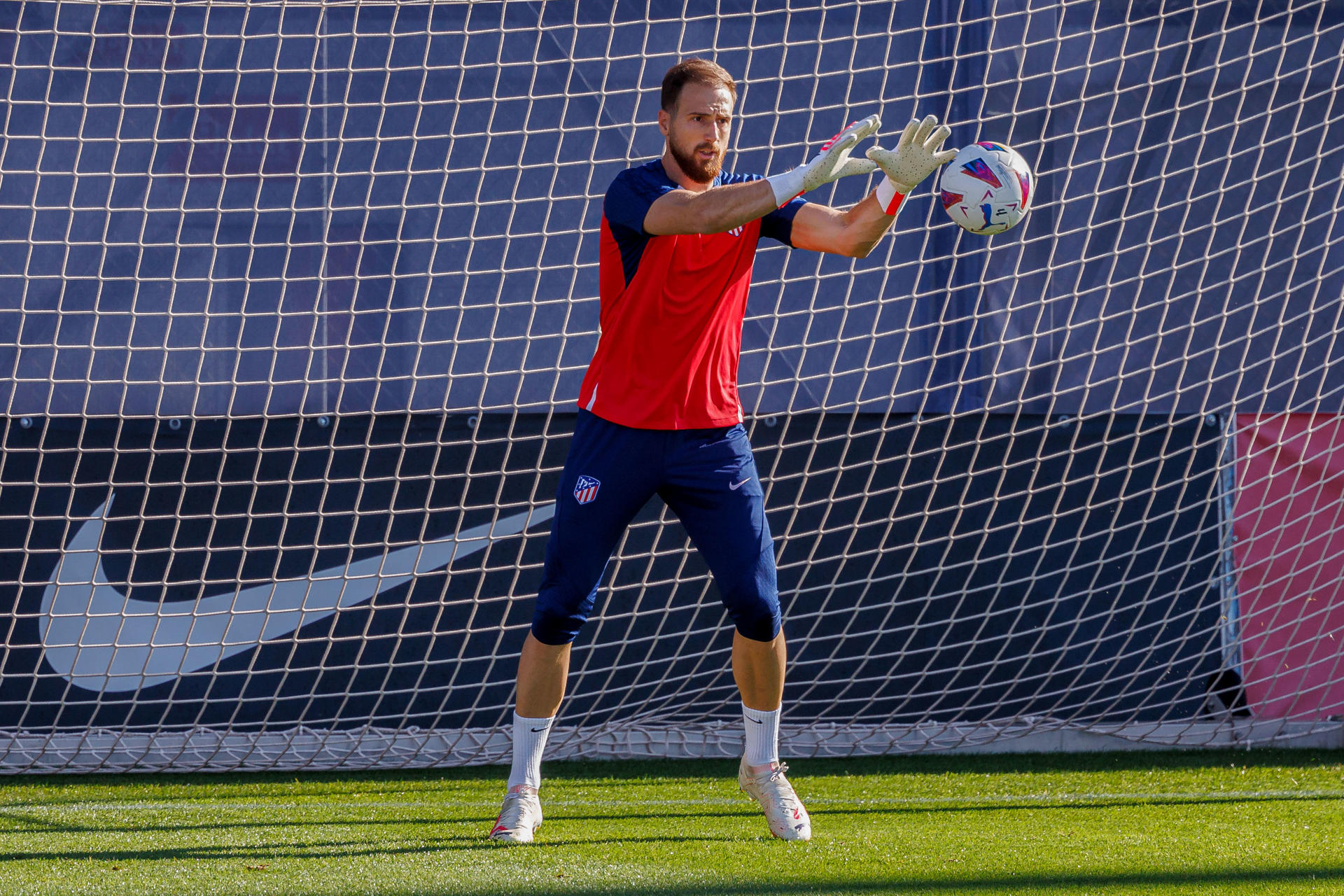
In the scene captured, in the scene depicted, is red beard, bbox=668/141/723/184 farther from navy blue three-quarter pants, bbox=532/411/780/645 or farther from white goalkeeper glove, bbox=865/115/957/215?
navy blue three-quarter pants, bbox=532/411/780/645

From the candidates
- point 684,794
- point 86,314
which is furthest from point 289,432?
point 684,794

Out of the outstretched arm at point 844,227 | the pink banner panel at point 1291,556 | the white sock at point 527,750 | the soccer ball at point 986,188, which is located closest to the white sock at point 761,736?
the white sock at point 527,750

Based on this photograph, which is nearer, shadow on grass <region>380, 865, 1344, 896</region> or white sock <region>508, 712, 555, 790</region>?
shadow on grass <region>380, 865, 1344, 896</region>

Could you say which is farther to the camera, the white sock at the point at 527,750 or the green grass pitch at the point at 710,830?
the white sock at the point at 527,750

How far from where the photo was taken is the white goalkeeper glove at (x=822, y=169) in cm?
239

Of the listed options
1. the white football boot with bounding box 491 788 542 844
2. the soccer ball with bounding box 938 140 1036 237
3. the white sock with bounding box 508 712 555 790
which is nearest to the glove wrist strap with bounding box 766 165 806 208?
the soccer ball with bounding box 938 140 1036 237

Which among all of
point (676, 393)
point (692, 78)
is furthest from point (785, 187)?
point (676, 393)

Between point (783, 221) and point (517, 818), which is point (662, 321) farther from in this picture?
point (517, 818)

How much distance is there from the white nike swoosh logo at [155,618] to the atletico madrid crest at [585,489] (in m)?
1.62

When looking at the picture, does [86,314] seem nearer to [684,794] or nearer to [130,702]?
[130,702]

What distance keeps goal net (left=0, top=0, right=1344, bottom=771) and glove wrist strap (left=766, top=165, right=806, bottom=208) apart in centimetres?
165

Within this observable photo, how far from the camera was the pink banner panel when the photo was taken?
411 centimetres

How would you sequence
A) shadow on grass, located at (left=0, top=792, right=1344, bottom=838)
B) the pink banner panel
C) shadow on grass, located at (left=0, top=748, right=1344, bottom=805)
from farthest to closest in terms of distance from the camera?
the pink banner panel → shadow on grass, located at (left=0, top=748, right=1344, bottom=805) → shadow on grass, located at (left=0, top=792, right=1344, bottom=838)

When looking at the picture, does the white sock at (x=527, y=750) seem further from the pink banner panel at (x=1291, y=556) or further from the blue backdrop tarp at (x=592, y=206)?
the pink banner panel at (x=1291, y=556)
